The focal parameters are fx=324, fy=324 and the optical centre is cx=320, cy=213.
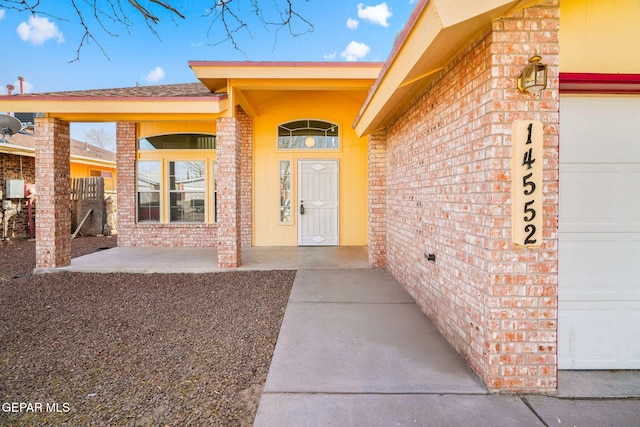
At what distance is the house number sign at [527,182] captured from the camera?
2.24 meters

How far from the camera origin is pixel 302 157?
8.82 meters

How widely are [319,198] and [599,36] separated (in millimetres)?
6749

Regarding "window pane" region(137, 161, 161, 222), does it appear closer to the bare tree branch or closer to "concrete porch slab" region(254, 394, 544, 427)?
the bare tree branch

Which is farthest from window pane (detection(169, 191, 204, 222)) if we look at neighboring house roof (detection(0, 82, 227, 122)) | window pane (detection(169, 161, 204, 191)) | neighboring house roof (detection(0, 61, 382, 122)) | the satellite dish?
the satellite dish

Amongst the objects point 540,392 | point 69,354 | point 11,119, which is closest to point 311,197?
point 69,354

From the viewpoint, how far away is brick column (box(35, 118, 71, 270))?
6113 millimetres

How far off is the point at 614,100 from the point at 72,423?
4664 mm

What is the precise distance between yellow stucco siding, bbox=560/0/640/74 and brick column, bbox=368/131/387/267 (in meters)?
3.75

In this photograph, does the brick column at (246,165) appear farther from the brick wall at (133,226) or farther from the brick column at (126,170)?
the brick column at (126,170)

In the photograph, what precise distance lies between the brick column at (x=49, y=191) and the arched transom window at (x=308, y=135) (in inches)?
Result: 190

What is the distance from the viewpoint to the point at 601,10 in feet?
8.22

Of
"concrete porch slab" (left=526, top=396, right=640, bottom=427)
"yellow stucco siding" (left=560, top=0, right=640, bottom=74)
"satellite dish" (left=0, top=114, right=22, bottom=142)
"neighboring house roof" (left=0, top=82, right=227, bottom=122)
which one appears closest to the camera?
"concrete porch slab" (left=526, top=396, right=640, bottom=427)

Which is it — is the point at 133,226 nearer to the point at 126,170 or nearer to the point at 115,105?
the point at 126,170

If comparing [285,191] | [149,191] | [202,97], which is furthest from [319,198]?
[149,191]
